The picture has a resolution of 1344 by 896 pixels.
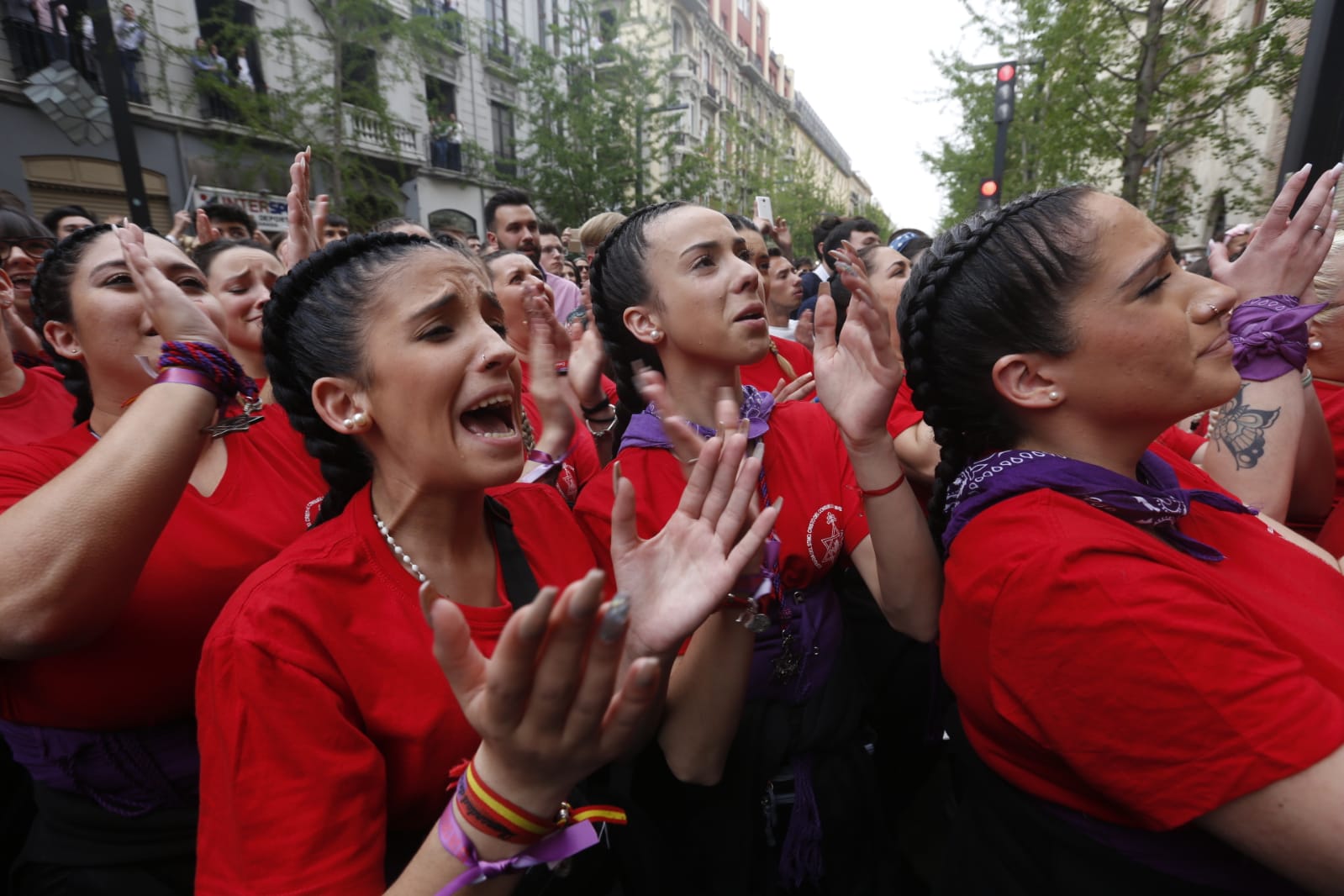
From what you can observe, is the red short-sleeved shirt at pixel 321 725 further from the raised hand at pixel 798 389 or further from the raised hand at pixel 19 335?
the raised hand at pixel 19 335

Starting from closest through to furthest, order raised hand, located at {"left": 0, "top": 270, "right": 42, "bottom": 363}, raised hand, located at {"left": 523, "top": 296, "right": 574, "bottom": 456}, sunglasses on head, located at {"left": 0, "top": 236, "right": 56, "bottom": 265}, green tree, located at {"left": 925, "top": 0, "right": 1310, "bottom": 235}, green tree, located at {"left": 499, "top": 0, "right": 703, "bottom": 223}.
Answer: raised hand, located at {"left": 523, "top": 296, "right": 574, "bottom": 456} < raised hand, located at {"left": 0, "top": 270, "right": 42, "bottom": 363} < sunglasses on head, located at {"left": 0, "top": 236, "right": 56, "bottom": 265} < green tree, located at {"left": 925, "top": 0, "right": 1310, "bottom": 235} < green tree, located at {"left": 499, "top": 0, "right": 703, "bottom": 223}

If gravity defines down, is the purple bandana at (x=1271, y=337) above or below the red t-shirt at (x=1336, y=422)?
above

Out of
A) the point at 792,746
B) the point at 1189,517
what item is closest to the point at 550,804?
the point at 792,746

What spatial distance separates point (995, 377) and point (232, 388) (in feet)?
5.69

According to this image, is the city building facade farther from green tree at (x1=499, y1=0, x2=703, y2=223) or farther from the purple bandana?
the purple bandana

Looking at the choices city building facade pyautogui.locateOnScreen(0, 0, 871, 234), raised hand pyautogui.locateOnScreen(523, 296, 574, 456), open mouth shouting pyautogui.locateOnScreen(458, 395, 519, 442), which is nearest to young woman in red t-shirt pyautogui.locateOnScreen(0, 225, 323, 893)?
open mouth shouting pyautogui.locateOnScreen(458, 395, 519, 442)

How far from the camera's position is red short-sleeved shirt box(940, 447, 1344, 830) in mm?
1042

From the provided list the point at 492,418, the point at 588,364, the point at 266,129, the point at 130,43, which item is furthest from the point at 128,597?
the point at 130,43

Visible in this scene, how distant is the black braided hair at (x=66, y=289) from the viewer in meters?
2.24

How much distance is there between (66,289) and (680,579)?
226 cm

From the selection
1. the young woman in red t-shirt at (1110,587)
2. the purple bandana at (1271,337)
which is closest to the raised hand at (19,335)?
the young woman in red t-shirt at (1110,587)

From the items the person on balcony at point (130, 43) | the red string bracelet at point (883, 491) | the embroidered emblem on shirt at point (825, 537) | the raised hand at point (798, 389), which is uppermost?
the person on balcony at point (130, 43)

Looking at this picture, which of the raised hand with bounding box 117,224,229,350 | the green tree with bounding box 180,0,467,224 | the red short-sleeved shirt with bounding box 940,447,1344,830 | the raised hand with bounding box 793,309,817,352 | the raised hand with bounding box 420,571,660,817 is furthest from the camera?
the green tree with bounding box 180,0,467,224

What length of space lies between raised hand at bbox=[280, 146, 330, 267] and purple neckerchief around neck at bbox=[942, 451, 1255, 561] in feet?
7.10
